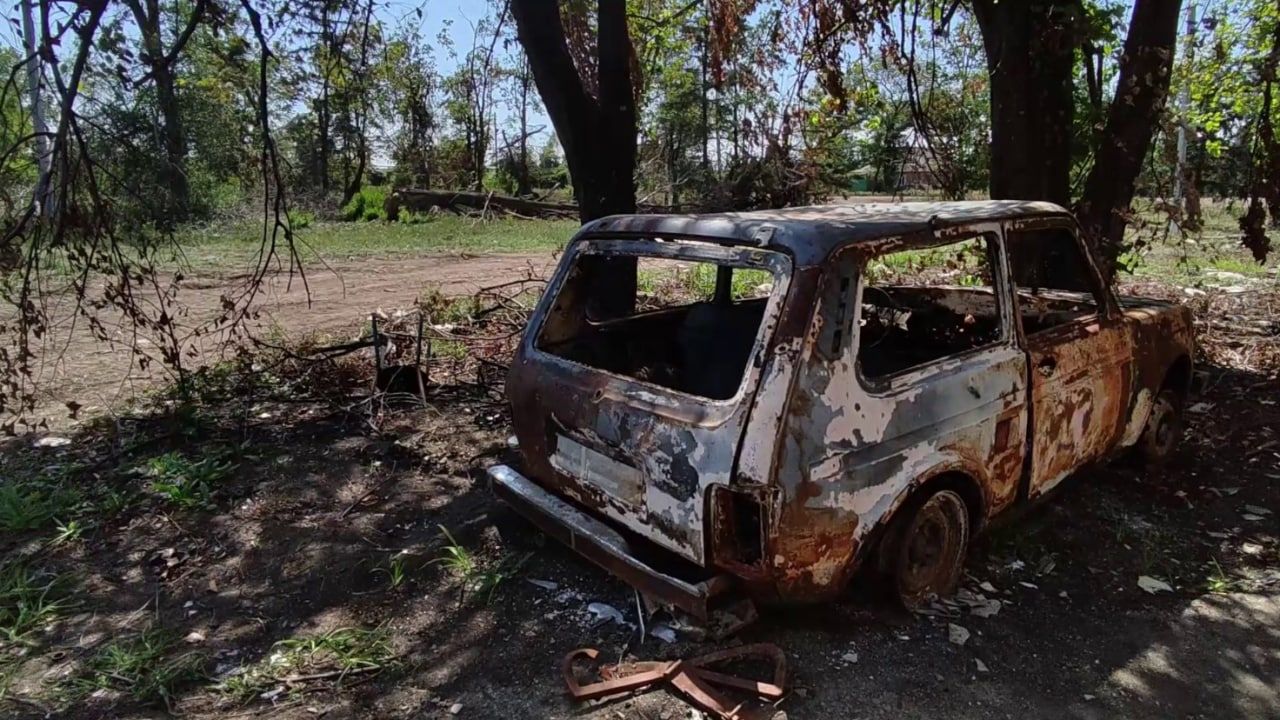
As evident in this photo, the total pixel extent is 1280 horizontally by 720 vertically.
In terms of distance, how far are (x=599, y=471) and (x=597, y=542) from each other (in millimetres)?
271

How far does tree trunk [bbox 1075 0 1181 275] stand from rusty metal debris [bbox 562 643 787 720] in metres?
4.45

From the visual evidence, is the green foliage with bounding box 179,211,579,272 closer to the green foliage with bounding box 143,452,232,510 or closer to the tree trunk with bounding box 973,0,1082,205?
the green foliage with bounding box 143,452,232,510

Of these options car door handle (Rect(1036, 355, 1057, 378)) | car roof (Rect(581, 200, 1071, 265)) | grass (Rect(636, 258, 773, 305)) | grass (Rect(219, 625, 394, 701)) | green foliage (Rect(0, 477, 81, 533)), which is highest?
car roof (Rect(581, 200, 1071, 265))

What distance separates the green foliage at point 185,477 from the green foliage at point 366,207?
18.8 metres

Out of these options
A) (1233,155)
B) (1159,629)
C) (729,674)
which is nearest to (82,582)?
(729,674)

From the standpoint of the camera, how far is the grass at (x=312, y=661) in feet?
9.22

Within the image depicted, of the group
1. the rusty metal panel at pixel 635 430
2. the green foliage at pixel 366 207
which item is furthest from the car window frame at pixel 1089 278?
the green foliage at pixel 366 207

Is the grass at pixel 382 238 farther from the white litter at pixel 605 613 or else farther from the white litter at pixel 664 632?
the white litter at pixel 664 632

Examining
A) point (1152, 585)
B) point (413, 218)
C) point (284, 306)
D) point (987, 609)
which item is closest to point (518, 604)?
point (987, 609)

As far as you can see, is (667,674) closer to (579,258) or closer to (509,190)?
(579,258)

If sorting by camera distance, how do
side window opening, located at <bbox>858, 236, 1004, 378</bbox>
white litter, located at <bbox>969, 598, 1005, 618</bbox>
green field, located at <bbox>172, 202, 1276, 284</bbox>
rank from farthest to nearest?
green field, located at <bbox>172, 202, 1276, 284</bbox> → side window opening, located at <bbox>858, 236, 1004, 378</bbox> → white litter, located at <bbox>969, 598, 1005, 618</bbox>

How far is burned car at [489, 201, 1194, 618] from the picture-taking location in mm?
2596

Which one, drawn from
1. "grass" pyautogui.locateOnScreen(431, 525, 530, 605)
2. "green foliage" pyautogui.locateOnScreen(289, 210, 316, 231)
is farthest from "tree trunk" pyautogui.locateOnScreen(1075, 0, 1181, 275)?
"green foliage" pyautogui.locateOnScreen(289, 210, 316, 231)

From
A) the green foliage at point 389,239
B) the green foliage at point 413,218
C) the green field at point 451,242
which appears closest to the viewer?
the green field at point 451,242
